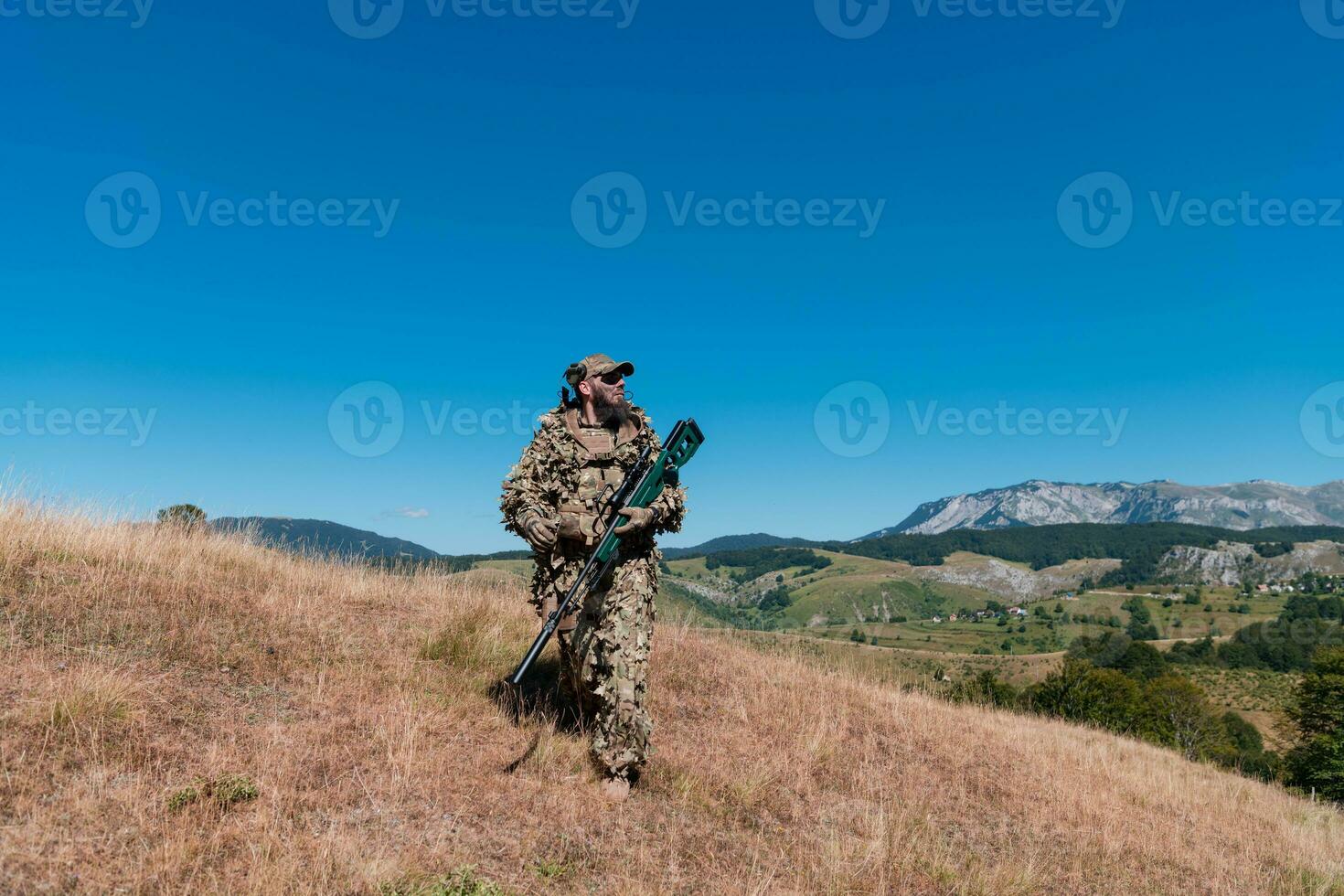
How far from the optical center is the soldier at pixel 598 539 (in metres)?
6.54

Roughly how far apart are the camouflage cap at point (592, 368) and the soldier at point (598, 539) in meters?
0.01

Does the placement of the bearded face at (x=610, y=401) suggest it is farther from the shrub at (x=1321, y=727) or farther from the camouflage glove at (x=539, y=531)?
the shrub at (x=1321, y=727)

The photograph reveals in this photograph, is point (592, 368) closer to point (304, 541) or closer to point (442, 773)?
point (442, 773)

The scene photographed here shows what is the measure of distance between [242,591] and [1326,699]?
65.4 metres

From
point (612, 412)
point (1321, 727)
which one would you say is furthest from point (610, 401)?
point (1321, 727)

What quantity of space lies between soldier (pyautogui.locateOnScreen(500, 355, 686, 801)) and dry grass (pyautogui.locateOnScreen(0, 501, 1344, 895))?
2.35 feet

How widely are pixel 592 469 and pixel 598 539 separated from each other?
2.70 feet

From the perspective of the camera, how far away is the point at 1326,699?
4666cm

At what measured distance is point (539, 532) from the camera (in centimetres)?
687

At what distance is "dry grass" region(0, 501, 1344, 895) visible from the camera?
4691 mm

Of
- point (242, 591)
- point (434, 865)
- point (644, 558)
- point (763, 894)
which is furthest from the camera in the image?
point (242, 591)

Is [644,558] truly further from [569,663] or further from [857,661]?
[857,661]

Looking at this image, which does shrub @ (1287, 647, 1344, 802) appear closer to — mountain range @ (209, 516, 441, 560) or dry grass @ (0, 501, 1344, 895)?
dry grass @ (0, 501, 1344, 895)

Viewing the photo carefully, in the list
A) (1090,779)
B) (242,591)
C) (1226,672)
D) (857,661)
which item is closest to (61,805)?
(242,591)
